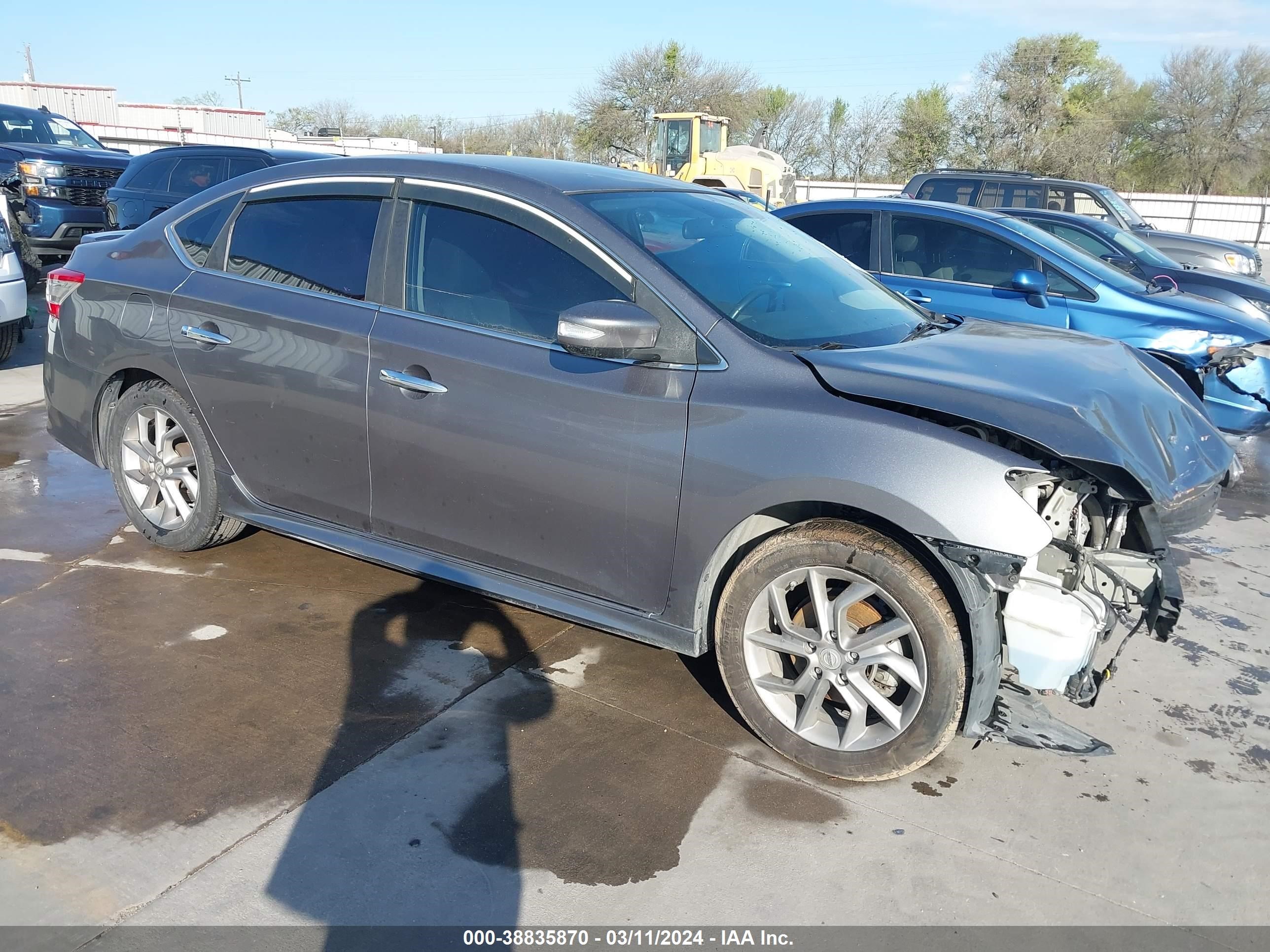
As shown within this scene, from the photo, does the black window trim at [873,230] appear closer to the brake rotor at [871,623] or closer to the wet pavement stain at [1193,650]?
the wet pavement stain at [1193,650]

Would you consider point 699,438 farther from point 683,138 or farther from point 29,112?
Answer: point 683,138

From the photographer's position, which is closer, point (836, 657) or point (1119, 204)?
point (836, 657)

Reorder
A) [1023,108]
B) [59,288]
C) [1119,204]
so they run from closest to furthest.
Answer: [59,288]
[1119,204]
[1023,108]

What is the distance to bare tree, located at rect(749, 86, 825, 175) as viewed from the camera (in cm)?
5634

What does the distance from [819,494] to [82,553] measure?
3.73m

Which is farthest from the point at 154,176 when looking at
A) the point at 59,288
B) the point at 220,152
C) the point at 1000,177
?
the point at 1000,177

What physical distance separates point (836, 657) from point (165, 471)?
10.6 ft

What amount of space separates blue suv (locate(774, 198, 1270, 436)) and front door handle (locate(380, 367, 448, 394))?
4106 millimetres

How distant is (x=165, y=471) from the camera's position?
182 inches

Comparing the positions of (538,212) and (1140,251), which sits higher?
(538,212)

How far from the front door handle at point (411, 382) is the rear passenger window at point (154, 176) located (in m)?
9.50

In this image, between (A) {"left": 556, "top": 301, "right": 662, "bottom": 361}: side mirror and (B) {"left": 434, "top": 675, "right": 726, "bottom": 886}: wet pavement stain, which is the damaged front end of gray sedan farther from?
(B) {"left": 434, "top": 675, "right": 726, "bottom": 886}: wet pavement stain

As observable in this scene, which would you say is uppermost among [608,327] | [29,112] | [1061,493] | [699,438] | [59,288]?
[29,112]

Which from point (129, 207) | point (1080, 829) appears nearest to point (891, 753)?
point (1080, 829)
